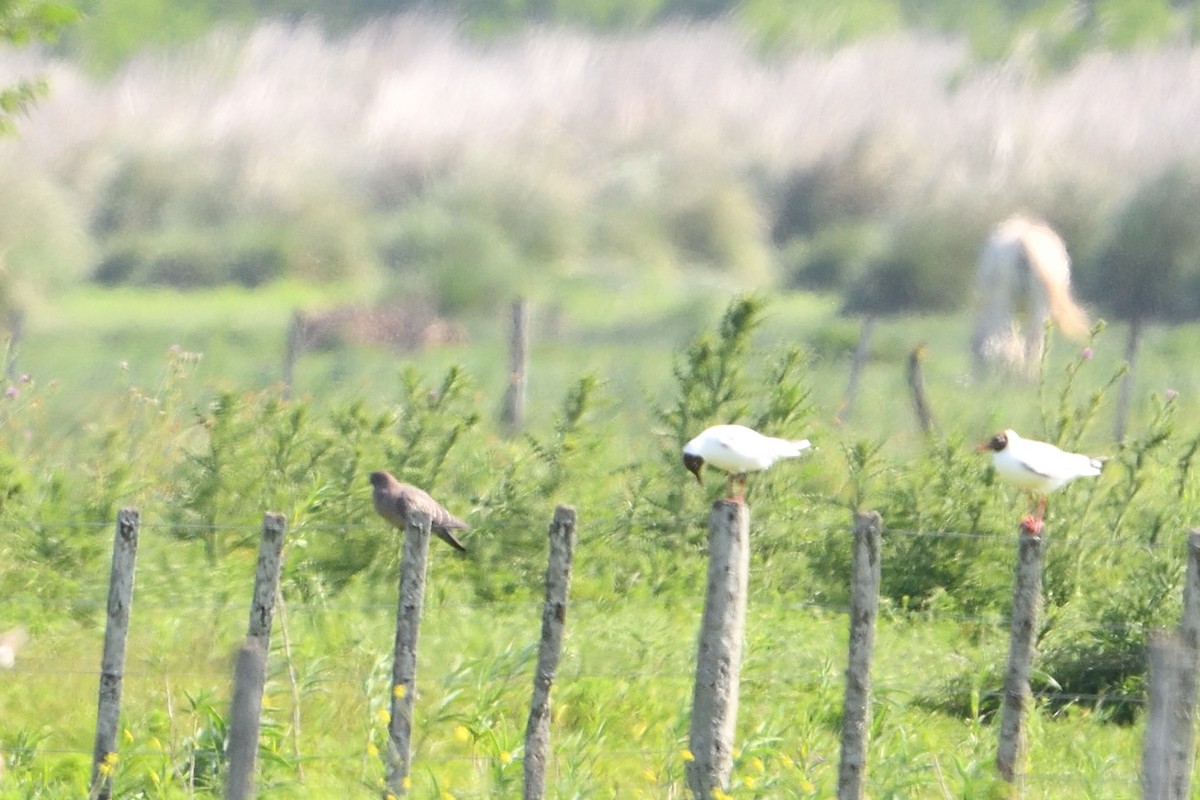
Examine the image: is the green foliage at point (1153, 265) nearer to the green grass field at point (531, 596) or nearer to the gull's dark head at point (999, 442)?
the green grass field at point (531, 596)

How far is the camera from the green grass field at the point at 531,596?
8.89 metres

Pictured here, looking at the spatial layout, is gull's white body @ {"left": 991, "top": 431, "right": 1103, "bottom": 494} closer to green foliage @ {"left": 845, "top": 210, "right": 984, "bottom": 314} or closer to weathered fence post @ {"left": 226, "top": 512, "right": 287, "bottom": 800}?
weathered fence post @ {"left": 226, "top": 512, "right": 287, "bottom": 800}

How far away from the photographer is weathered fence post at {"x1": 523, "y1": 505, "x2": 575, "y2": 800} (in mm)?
7805

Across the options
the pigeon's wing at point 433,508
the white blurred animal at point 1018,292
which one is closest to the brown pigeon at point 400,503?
the pigeon's wing at point 433,508

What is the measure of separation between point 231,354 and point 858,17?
77.4ft

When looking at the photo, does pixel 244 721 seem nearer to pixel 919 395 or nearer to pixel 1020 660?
pixel 1020 660

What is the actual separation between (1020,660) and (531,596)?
13.4ft

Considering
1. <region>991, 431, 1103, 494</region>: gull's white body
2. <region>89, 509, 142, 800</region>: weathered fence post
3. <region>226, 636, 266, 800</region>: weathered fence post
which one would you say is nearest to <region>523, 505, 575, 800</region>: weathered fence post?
<region>226, 636, 266, 800</region>: weathered fence post

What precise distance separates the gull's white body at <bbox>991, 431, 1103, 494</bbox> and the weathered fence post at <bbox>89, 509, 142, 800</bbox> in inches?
137

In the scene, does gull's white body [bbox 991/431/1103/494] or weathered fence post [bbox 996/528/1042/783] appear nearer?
weathered fence post [bbox 996/528/1042/783]

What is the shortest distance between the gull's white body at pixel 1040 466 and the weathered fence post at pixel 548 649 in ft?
7.95

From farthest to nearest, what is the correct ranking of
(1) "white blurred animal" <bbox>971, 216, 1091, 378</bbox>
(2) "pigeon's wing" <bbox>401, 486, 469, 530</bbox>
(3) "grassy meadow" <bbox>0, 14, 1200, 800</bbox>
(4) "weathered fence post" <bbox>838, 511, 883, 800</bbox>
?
1. (1) "white blurred animal" <bbox>971, 216, 1091, 378</bbox>
2. (2) "pigeon's wing" <bbox>401, 486, 469, 530</bbox>
3. (3) "grassy meadow" <bbox>0, 14, 1200, 800</bbox>
4. (4) "weathered fence post" <bbox>838, 511, 883, 800</bbox>

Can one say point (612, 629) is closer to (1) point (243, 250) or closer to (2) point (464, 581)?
(2) point (464, 581)

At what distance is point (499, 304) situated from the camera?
34125 millimetres
